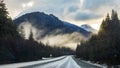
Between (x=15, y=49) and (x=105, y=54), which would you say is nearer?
(x=105, y=54)

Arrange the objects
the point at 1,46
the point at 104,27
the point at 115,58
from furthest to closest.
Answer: the point at 104,27 → the point at 1,46 → the point at 115,58

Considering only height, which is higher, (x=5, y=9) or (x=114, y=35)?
(x=5, y=9)

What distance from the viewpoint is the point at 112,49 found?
76.8 metres

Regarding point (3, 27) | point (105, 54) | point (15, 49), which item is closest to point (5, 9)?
point (3, 27)

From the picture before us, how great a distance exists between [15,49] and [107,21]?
48817 mm

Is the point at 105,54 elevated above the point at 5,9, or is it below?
below

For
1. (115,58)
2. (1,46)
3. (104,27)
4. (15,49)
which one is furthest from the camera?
(104,27)

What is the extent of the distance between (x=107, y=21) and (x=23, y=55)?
45023 millimetres

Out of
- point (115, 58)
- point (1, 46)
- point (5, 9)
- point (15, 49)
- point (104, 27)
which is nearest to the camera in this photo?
point (115, 58)

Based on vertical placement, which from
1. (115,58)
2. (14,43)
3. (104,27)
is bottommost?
(115,58)

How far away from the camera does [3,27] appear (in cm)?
10931

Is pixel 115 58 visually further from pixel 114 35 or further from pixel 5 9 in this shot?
pixel 5 9

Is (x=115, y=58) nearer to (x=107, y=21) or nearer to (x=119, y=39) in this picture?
(x=119, y=39)

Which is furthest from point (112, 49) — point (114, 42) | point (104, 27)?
point (104, 27)
